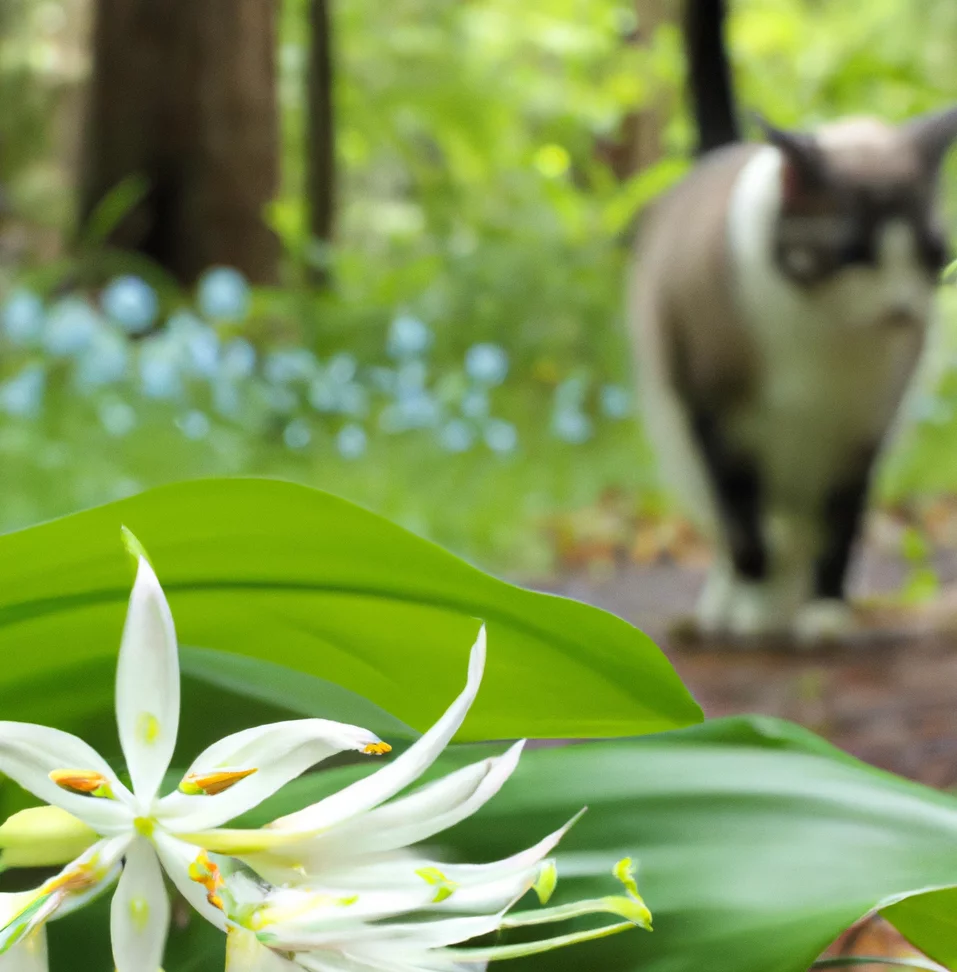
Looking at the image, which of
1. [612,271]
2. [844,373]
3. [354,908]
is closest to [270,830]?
[354,908]

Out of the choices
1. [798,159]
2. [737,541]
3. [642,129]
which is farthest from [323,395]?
[642,129]

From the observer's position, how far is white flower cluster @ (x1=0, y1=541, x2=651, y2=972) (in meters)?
0.18

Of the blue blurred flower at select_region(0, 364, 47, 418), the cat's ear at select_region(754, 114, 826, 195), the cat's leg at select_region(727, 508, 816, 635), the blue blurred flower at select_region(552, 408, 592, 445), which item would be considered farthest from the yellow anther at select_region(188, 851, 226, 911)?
the blue blurred flower at select_region(552, 408, 592, 445)

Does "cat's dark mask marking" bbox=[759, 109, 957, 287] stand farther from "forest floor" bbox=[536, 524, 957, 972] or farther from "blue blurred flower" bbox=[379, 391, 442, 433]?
"blue blurred flower" bbox=[379, 391, 442, 433]

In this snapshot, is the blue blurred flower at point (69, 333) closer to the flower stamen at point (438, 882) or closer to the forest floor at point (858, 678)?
the forest floor at point (858, 678)

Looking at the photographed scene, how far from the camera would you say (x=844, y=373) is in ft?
4.95

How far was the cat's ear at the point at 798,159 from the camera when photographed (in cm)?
A: 126

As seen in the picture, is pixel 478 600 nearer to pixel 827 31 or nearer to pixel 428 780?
pixel 428 780

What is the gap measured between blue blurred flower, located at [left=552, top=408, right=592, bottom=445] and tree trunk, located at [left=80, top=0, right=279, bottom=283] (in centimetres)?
86

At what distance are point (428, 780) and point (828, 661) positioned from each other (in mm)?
1285

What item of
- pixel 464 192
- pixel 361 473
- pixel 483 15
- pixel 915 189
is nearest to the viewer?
pixel 915 189

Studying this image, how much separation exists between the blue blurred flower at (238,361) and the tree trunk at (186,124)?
557 millimetres

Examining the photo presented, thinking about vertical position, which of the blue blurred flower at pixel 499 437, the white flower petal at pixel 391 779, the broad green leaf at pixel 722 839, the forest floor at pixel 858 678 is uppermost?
the white flower petal at pixel 391 779

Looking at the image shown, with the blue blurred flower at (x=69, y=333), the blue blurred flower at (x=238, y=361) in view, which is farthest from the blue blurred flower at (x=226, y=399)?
the blue blurred flower at (x=69, y=333)
